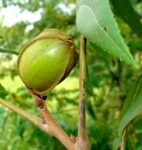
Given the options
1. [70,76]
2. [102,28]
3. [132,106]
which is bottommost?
[70,76]

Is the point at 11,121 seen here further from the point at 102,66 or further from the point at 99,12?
the point at 99,12

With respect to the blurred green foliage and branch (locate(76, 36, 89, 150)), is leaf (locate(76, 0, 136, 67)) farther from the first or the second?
the blurred green foliage

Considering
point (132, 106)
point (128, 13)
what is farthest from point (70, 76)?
point (132, 106)

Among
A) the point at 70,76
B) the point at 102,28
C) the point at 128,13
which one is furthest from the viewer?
the point at 70,76

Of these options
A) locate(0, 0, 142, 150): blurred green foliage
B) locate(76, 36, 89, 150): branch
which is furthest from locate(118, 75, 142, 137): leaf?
locate(0, 0, 142, 150): blurred green foliage

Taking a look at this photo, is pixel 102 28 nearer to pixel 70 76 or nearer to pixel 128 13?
pixel 128 13

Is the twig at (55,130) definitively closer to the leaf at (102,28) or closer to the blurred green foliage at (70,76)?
the leaf at (102,28)

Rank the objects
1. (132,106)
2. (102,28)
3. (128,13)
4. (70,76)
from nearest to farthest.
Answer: (102,28) → (132,106) → (128,13) → (70,76)
